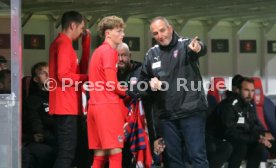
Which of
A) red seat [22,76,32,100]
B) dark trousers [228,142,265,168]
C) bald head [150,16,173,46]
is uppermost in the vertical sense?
bald head [150,16,173,46]

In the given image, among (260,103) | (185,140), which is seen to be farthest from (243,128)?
(185,140)

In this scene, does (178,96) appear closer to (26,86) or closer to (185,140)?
(185,140)

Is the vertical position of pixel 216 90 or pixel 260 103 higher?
pixel 216 90

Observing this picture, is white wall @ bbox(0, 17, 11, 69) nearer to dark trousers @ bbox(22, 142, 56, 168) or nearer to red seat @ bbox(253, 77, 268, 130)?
dark trousers @ bbox(22, 142, 56, 168)

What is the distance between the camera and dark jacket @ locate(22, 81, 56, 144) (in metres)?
7.43

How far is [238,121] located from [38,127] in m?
2.47

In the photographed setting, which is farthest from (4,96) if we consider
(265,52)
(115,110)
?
(265,52)

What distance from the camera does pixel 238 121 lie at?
8.42 metres

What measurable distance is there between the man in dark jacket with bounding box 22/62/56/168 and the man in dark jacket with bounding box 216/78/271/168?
6.89 ft

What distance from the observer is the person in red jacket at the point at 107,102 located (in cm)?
637

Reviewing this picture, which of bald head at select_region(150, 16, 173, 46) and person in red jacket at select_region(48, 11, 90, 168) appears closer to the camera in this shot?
bald head at select_region(150, 16, 173, 46)

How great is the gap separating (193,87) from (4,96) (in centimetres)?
172

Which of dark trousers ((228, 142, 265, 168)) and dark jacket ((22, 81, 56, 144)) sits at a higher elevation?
dark jacket ((22, 81, 56, 144))

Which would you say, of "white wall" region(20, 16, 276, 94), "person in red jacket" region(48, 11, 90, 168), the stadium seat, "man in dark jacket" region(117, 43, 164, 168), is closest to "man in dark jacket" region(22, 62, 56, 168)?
"person in red jacket" region(48, 11, 90, 168)
